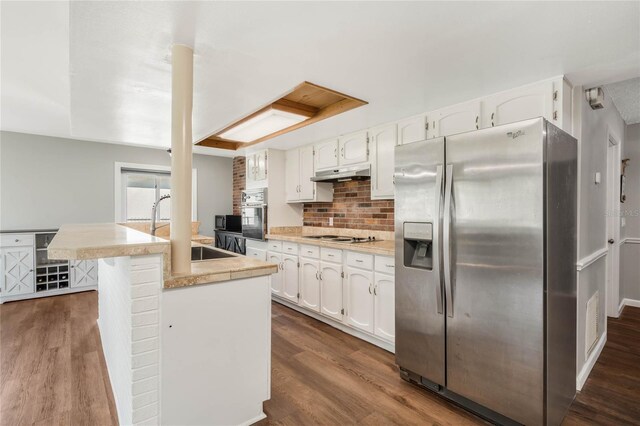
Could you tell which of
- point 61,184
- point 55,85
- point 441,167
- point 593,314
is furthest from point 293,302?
point 61,184

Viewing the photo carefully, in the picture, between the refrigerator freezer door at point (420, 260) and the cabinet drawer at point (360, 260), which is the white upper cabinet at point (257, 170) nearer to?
the cabinet drawer at point (360, 260)

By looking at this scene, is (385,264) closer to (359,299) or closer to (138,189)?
(359,299)

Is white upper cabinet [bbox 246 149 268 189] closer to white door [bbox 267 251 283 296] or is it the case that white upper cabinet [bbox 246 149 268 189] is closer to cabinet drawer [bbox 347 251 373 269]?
white door [bbox 267 251 283 296]

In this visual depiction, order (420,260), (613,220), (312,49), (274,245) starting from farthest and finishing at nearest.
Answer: (274,245), (613,220), (420,260), (312,49)

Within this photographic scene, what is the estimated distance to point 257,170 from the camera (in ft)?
16.2

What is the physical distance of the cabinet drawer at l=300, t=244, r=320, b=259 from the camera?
141 inches

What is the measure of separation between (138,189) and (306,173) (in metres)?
2.98

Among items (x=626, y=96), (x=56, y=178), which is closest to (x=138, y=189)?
(x=56, y=178)

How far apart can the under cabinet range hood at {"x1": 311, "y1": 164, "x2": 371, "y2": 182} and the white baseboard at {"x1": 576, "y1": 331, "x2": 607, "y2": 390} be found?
7.80 ft

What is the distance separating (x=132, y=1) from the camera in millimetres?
1437

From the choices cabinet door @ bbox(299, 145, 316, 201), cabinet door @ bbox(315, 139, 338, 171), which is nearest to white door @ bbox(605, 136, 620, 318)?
cabinet door @ bbox(315, 139, 338, 171)

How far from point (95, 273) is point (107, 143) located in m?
1.98

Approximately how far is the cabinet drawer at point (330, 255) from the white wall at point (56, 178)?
354 centimetres

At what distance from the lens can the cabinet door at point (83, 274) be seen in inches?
181
